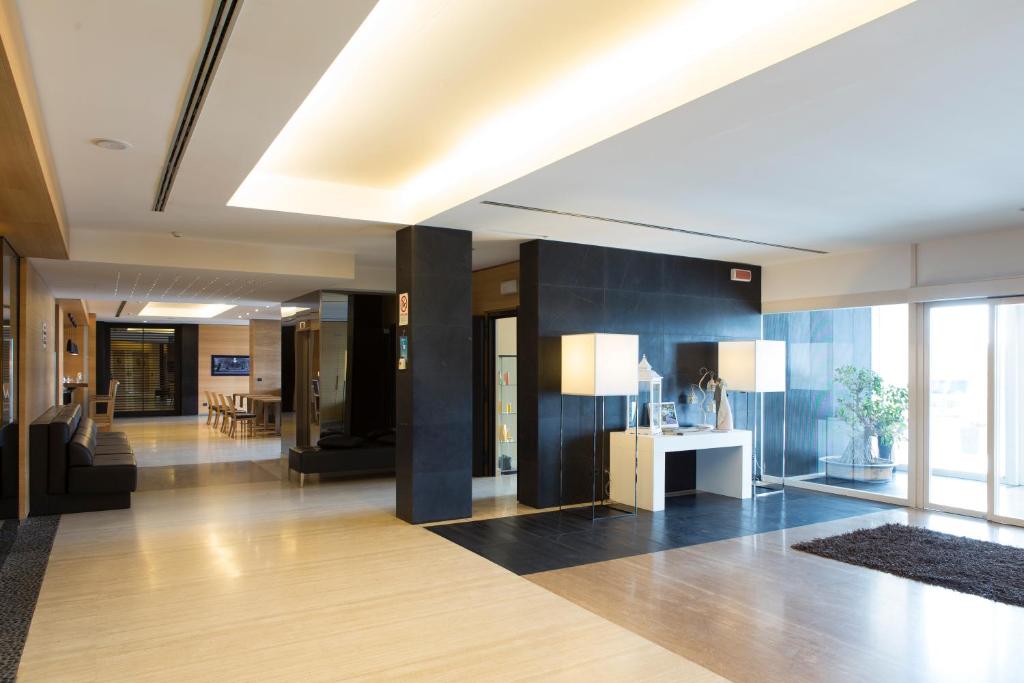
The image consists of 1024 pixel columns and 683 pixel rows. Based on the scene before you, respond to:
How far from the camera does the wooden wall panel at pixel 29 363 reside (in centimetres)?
643

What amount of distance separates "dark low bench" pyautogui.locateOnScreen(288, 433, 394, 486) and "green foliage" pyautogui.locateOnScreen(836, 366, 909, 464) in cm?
541

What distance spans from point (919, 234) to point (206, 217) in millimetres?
6490

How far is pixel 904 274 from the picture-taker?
724 cm

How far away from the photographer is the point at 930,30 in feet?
8.49

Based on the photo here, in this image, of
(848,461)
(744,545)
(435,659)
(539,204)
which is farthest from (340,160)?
(848,461)

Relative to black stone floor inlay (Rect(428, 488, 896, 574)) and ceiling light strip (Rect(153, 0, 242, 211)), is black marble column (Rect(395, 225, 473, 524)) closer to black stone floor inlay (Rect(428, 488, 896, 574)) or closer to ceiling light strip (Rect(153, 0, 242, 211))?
black stone floor inlay (Rect(428, 488, 896, 574))

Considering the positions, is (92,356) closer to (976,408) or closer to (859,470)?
(859,470)

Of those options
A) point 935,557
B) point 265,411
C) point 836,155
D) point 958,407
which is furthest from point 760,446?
point 265,411

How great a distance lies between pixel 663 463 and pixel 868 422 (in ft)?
8.46

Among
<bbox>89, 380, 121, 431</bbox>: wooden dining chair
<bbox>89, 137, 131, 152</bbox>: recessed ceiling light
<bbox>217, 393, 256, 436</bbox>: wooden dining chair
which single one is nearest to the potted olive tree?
<bbox>89, 137, 131, 152</bbox>: recessed ceiling light

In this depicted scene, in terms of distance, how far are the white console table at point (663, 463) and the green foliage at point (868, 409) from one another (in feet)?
4.05

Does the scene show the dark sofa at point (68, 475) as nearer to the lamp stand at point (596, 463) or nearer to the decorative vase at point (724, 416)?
the lamp stand at point (596, 463)

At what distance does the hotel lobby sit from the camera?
323 cm

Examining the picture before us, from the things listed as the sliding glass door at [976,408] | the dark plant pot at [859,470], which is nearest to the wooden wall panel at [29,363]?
the dark plant pot at [859,470]
